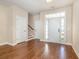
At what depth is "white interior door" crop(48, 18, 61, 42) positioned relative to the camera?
5.27 metres

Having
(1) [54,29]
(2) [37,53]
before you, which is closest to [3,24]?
(2) [37,53]

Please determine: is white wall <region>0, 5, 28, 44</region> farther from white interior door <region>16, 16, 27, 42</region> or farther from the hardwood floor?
the hardwood floor

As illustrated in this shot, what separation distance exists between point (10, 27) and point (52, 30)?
339cm

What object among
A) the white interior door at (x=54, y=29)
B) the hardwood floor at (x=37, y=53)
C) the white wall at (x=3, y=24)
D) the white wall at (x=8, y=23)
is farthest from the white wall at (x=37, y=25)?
the hardwood floor at (x=37, y=53)

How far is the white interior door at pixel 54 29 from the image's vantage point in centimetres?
527

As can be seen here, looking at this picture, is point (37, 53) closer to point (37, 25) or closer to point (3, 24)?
point (3, 24)

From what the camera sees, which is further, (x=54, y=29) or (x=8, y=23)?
(x=54, y=29)

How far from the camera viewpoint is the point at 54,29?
18.1ft

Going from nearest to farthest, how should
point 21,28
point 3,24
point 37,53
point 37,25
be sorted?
point 37,53 < point 3,24 < point 21,28 < point 37,25

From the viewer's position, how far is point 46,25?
18.8 ft

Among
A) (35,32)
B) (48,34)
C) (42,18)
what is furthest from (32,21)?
(48,34)

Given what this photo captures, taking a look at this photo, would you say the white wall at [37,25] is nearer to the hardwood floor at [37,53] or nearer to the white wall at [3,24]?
the white wall at [3,24]

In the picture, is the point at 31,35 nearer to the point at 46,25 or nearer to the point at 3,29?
the point at 46,25

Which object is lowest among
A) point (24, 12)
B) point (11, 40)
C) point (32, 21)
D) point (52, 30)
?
point (11, 40)
